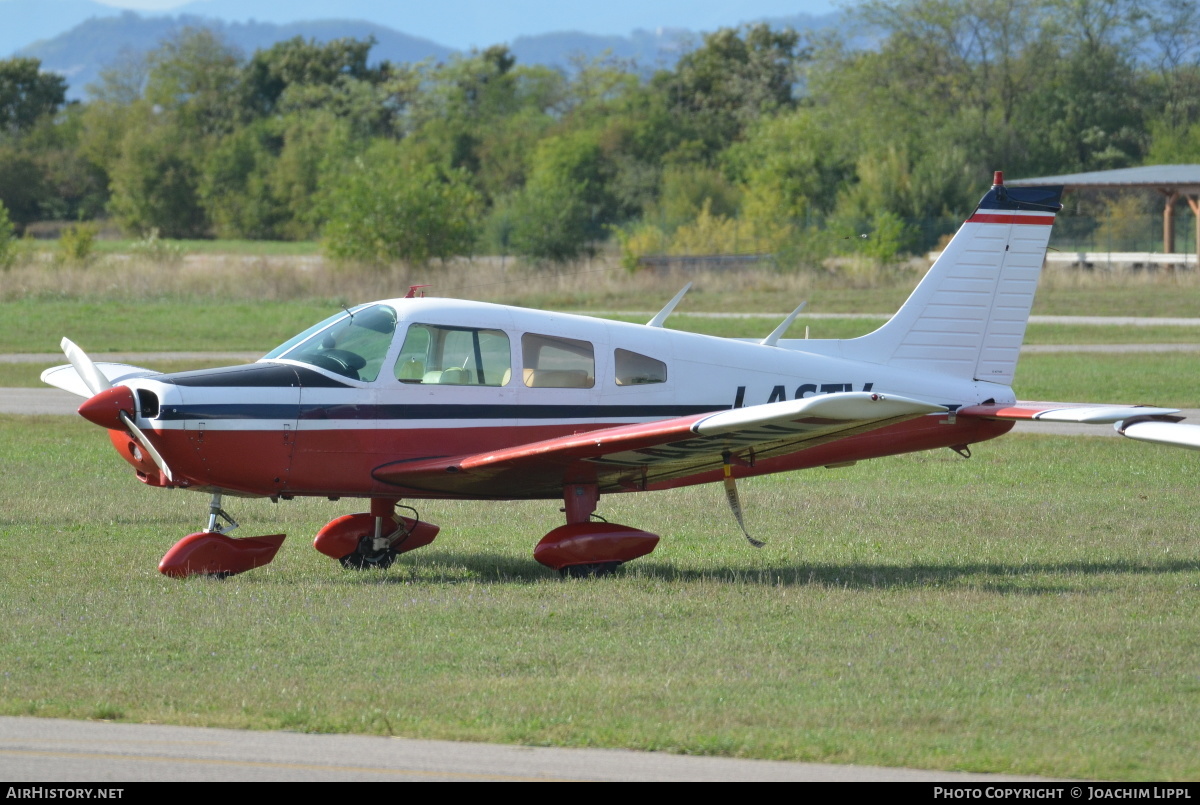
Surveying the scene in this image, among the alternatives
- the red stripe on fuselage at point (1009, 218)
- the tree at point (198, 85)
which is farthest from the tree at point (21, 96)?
the red stripe on fuselage at point (1009, 218)

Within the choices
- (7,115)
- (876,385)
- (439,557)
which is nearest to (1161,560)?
(876,385)

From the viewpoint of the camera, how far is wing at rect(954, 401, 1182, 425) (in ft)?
29.3

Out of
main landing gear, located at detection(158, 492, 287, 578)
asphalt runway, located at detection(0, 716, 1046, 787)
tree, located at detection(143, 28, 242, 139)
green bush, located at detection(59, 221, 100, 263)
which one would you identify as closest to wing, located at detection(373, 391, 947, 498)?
main landing gear, located at detection(158, 492, 287, 578)

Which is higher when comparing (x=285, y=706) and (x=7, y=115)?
(x=7, y=115)

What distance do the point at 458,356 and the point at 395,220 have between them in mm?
35235

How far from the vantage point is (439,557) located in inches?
439

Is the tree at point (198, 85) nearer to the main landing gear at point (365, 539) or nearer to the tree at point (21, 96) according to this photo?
the tree at point (21, 96)

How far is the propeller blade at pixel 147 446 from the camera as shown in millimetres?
9336

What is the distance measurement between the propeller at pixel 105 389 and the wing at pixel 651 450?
155 centimetres

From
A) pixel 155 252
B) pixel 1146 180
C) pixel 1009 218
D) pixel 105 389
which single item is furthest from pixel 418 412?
pixel 1146 180

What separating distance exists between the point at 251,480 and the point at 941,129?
5531cm

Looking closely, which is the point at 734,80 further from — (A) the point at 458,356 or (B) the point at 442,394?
(B) the point at 442,394

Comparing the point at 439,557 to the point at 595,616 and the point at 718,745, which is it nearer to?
the point at 595,616

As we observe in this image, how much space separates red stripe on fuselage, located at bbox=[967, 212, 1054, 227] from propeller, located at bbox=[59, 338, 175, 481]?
6.89 metres
